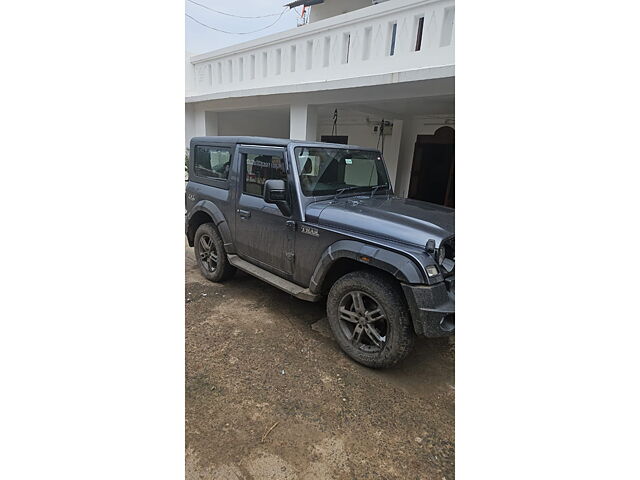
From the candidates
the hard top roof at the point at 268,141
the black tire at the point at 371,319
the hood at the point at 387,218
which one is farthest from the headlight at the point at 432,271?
the hard top roof at the point at 268,141

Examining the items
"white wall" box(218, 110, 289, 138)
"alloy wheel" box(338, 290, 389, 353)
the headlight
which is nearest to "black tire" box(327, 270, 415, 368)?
"alloy wheel" box(338, 290, 389, 353)

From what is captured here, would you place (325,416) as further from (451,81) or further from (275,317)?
(451,81)

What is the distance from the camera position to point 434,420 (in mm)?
2207

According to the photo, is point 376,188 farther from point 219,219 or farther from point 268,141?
point 219,219

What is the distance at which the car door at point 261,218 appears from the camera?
10.6ft

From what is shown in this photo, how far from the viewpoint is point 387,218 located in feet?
8.97

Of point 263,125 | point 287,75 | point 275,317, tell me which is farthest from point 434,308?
point 263,125

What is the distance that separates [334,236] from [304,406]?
129cm

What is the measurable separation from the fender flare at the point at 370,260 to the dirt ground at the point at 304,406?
0.66 metres

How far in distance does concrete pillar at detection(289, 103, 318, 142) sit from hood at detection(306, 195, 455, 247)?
3.07 m

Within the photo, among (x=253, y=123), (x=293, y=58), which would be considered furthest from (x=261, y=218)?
(x=253, y=123)

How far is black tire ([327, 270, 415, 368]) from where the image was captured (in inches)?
96.5

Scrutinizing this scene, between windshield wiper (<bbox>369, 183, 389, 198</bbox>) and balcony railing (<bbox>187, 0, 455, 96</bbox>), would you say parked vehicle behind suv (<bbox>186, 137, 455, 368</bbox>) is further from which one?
balcony railing (<bbox>187, 0, 455, 96</bbox>)

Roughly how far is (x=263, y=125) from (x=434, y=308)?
8.99 meters
